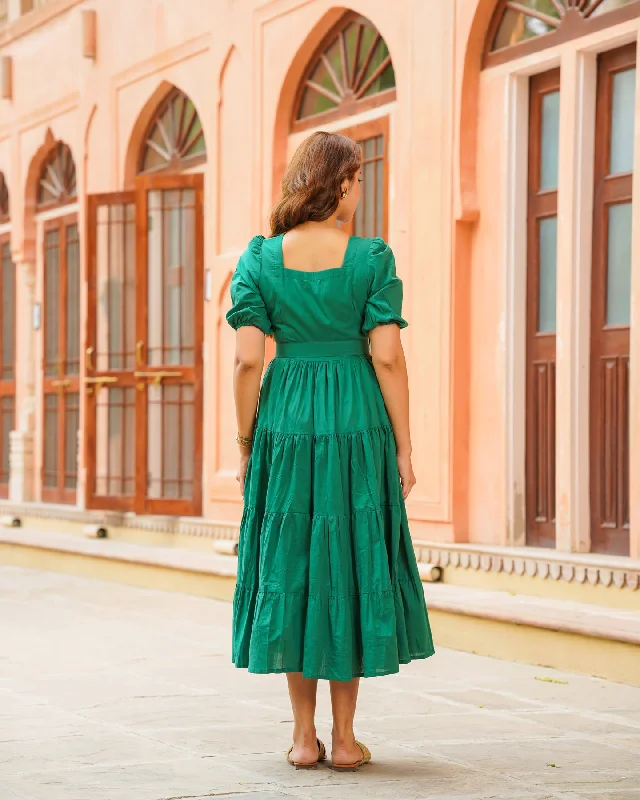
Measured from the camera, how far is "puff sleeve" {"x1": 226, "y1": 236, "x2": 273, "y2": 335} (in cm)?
395

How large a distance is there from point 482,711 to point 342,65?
492cm

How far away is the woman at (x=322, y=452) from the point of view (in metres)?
3.81

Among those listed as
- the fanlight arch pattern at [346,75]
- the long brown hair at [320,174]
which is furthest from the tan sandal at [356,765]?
the fanlight arch pattern at [346,75]

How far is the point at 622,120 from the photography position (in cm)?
655

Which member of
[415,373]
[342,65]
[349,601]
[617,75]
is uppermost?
[342,65]

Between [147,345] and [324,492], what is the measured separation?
21.5ft

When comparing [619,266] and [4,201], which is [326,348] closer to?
[619,266]

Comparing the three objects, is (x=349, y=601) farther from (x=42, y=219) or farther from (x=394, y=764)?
(x=42, y=219)

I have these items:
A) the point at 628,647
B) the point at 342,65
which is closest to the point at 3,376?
the point at 342,65

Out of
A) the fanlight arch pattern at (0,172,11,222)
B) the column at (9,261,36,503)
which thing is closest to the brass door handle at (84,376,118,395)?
the column at (9,261,36,503)

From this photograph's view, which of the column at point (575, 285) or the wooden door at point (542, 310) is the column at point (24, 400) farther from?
the column at point (575, 285)

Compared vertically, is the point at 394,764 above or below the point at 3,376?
below

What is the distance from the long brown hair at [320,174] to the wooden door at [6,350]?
9614mm

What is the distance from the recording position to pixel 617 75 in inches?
259
